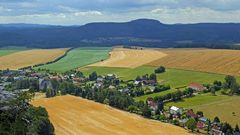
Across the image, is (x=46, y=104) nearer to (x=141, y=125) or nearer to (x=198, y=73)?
(x=141, y=125)

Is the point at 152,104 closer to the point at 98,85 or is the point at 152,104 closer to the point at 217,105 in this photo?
the point at 217,105

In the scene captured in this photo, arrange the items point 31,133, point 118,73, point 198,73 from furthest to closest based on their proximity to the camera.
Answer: point 118,73, point 198,73, point 31,133

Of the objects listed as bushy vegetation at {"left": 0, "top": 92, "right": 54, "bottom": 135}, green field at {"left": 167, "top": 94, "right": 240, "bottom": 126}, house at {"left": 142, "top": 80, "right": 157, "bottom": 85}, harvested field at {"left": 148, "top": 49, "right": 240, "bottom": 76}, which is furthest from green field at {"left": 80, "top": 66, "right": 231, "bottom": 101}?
bushy vegetation at {"left": 0, "top": 92, "right": 54, "bottom": 135}

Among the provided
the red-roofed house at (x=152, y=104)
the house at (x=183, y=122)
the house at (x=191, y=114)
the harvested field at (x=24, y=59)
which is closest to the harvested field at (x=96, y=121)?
the house at (x=183, y=122)

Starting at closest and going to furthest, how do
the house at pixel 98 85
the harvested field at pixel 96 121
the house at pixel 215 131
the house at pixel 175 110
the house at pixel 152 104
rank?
the harvested field at pixel 96 121, the house at pixel 215 131, the house at pixel 175 110, the house at pixel 152 104, the house at pixel 98 85

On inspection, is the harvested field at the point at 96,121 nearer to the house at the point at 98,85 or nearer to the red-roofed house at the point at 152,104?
the red-roofed house at the point at 152,104

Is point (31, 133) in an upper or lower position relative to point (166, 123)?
upper

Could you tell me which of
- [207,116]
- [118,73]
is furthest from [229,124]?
[118,73]
